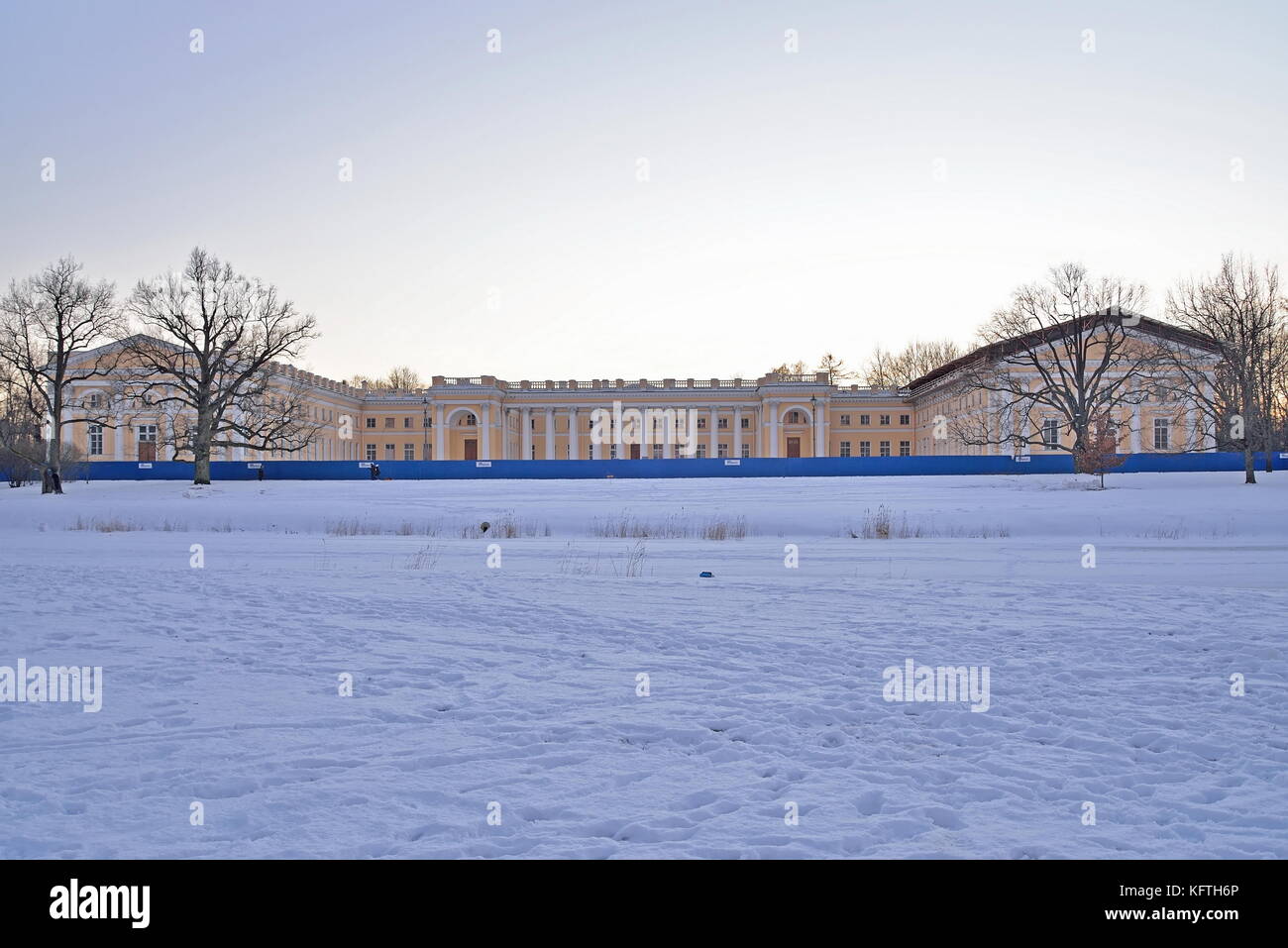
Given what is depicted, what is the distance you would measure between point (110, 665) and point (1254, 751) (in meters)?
9.03

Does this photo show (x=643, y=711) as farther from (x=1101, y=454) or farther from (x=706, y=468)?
(x=706, y=468)

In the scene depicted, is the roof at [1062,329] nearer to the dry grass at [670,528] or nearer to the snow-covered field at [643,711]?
the dry grass at [670,528]

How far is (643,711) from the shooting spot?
669 cm

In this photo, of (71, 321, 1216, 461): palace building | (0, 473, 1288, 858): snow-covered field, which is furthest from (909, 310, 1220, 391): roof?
(0, 473, 1288, 858): snow-covered field

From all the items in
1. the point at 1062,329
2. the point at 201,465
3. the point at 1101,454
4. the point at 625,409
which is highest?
the point at 1062,329

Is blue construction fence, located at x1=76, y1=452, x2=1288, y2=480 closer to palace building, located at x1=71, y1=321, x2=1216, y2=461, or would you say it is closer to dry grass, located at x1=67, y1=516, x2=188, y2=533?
dry grass, located at x1=67, y1=516, x2=188, y2=533

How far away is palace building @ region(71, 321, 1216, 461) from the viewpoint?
9088 centimetres

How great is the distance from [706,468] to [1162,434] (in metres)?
42.7

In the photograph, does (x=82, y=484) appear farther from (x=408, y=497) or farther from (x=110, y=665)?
(x=110, y=665)

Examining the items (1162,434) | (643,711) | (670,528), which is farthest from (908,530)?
(1162,434)

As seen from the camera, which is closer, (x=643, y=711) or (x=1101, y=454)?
(x=643, y=711)

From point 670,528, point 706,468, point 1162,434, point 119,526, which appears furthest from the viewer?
point 1162,434

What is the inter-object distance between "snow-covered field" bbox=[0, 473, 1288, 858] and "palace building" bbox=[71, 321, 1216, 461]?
74445 mm
